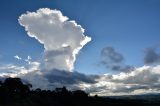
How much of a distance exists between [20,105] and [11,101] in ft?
26.1

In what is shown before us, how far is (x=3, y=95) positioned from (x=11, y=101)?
7.33 m

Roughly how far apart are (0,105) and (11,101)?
12616 millimetres

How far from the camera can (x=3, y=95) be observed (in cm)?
19912

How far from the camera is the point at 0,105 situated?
184 metres

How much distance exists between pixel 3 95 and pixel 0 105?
15.6 m

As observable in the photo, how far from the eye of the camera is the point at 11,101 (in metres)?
196

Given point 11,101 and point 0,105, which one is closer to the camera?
point 0,105

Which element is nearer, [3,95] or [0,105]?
[0,105]

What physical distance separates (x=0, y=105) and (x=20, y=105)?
12990 mm

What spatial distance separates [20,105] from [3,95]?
15148mm

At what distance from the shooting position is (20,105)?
19188 cm
